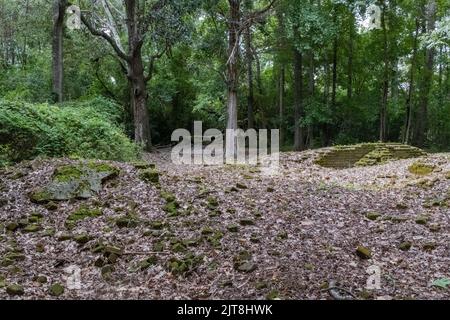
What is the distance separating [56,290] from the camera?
3.42 m

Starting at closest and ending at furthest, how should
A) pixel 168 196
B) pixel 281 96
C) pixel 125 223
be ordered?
pixel 125 223, pixel 168 196, pixel 281 96

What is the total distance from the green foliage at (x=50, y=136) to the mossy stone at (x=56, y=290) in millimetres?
3274

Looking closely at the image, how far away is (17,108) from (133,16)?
6.10 metres

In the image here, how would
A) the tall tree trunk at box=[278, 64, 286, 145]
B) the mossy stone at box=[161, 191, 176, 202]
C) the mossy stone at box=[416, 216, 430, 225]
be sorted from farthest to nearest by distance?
the tall tree trunk at box=[278, 64, 286, 145], the mossy stone at box=[161, 191, 176, 202], the mossy stone at box=[416, 216, 430, 225]

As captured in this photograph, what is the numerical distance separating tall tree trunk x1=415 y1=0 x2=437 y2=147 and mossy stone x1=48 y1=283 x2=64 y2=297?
16.5 meters

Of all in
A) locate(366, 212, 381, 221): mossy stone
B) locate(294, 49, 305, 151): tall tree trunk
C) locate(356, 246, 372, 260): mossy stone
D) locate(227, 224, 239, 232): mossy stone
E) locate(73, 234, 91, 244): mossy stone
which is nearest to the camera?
locate(356, 246, 372, 260): mossy stone

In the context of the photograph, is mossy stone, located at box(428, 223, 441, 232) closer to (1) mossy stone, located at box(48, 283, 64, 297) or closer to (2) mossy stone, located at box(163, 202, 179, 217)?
(2) mossy stone, located at box(163, 202, 179, 217)

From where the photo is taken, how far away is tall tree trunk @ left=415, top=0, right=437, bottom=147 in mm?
15521

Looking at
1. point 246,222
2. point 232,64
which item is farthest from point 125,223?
point 232,64

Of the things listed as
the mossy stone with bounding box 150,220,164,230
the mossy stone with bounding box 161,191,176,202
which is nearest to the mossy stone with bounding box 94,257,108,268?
the mossy stone with bounding box 150,220,164,230

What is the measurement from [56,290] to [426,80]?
17.3m

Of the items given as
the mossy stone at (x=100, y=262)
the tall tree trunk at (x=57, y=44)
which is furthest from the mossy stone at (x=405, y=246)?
the tall tree trunk at (x=57, y=44)

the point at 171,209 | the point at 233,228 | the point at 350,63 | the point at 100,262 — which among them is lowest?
the point at 100,262

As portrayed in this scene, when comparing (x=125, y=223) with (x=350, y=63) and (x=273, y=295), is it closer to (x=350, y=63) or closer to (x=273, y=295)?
(x=273, y=295)
